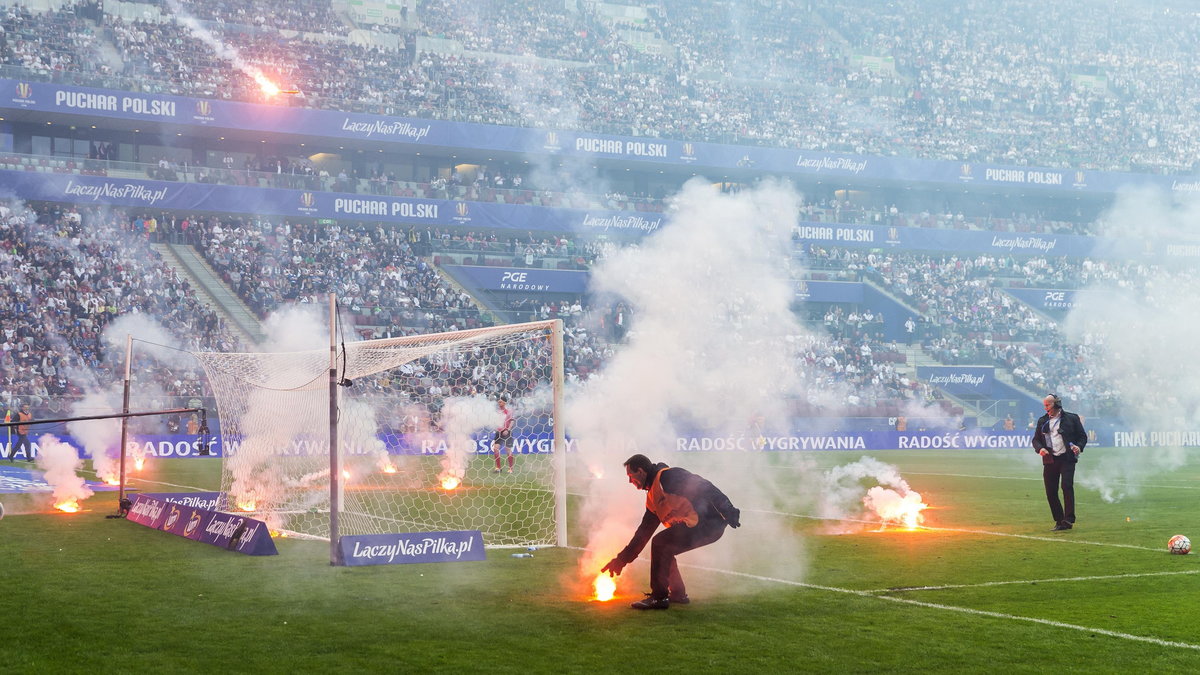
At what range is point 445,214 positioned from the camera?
152 ft

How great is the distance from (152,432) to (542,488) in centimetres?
1555

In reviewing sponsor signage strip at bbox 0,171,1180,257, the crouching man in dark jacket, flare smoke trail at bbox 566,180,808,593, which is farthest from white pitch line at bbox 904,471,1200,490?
sponsor signage strip at bbox 0,171,1180,257

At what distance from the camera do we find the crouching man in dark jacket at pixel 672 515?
9.44 metres

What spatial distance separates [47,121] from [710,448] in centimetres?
2614

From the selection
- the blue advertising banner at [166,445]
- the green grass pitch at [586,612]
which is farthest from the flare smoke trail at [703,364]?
the blue advertising banner at [166,445]

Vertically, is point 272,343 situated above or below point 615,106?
below

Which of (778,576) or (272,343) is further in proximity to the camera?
(272,343)

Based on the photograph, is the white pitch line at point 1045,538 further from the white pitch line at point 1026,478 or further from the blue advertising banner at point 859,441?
the blue advertising banner at point 859,441

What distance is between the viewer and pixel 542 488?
21.1 m

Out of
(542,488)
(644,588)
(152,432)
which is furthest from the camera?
(152,432)

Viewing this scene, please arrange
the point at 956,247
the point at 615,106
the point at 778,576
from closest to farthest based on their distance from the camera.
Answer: the point at 778,576 → the point at 615,106 → the point at 956,247


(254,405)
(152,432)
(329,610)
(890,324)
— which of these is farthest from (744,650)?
(890,324)

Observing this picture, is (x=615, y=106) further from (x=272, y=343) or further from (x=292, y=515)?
(x=292, y=515)

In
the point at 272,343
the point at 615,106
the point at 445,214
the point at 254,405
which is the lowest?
the point at 254,405
